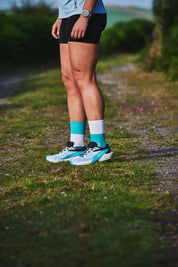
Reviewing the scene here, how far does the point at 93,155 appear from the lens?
3.04 meters

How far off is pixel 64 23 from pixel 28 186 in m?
1.38

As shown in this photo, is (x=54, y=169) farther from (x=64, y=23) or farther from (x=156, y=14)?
(x=156, y=14)

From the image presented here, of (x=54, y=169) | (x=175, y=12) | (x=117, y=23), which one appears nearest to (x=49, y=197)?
(x=54, y=169)

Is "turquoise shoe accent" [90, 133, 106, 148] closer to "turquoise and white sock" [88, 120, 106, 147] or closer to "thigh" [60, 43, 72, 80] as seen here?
"turquoise and white sock" [88, 120, 106, 147]

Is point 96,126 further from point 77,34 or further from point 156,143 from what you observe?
point 156,143

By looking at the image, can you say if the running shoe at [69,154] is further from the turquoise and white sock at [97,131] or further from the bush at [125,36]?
the bush at [125,36]

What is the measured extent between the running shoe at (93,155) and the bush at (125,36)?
803 inches

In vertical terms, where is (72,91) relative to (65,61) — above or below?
below

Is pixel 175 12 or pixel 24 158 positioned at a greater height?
pixel 175 12

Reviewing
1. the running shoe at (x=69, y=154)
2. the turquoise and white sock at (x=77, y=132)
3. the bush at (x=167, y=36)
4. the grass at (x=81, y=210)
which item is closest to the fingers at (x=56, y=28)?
the turquoise and white sock at (x=77, y=132)

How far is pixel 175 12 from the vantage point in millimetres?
→ 10398

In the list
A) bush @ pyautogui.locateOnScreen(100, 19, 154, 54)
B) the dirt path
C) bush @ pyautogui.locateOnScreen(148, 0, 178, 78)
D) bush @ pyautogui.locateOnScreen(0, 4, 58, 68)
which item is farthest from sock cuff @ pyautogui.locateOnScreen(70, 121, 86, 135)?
bush @ pyautogui.locateOnScreen(100, 19, 154, 54)

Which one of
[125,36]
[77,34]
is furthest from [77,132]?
[125,36]

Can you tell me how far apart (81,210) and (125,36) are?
2323 cm
